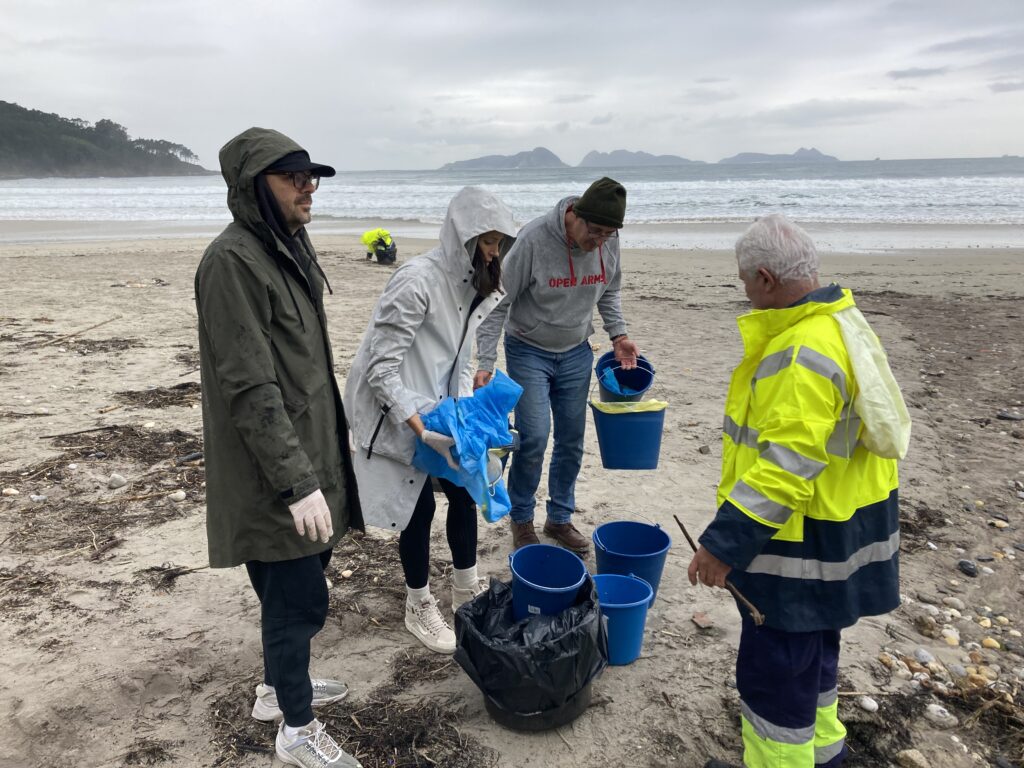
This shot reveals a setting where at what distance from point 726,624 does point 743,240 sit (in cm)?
196

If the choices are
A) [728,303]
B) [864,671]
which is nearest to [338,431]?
[864,671]

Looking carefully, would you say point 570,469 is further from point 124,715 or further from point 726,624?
point 124,715

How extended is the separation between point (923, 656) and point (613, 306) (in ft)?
7.37

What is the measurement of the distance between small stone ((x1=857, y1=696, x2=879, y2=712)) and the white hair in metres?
1.76

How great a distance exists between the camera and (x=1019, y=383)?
678cm

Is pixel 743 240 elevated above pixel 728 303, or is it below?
above

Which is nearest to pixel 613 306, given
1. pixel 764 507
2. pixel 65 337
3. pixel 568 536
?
pixel 568 536

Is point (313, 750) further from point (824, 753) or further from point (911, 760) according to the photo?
point (911, 760)

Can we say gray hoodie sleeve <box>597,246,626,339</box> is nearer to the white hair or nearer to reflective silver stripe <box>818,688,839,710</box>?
the white hair

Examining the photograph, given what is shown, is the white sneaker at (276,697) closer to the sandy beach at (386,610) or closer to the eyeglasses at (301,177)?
the sandy beach at (386,610)

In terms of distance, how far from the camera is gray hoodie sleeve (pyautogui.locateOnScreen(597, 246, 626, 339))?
406cm

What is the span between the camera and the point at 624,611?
287cm

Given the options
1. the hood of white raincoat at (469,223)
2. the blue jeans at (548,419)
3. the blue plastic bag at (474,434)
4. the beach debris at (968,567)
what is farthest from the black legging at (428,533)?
the beach debris at (968,567)

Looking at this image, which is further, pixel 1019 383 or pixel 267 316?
pixel 1019 383
